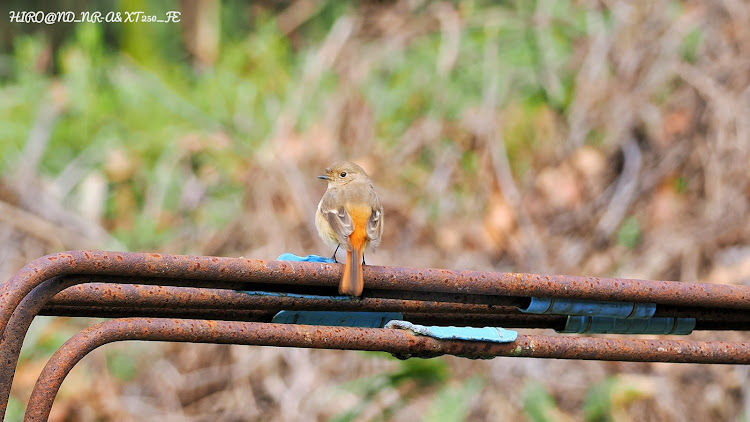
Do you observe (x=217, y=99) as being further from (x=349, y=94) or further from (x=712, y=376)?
(x=712, y=376)

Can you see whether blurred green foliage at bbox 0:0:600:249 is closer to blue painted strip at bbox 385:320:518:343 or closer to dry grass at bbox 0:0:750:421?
dry grass at bbox 0:0:750:421

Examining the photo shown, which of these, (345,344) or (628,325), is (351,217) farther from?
(345,344)

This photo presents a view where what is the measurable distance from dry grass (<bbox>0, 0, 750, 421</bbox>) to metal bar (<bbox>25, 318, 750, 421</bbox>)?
3.21 meters

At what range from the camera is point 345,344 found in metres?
1.60

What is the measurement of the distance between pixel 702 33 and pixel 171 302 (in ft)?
20.7

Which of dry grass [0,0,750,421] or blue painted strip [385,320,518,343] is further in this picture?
dry grass [0,0,750,421]

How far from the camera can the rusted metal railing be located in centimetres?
137

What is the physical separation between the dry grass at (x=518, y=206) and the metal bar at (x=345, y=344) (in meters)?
3.21

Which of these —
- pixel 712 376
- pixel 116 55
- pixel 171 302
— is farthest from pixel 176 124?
pixel 171 302

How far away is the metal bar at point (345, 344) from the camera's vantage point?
4.50 ft

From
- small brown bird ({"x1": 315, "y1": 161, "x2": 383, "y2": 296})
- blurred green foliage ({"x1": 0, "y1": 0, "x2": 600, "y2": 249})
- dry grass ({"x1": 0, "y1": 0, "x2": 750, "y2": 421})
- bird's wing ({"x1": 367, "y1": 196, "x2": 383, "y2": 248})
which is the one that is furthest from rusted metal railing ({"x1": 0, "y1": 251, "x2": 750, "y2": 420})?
blurred green foliage ({"x1": 0, "y1": 0, "x2": 600, "y2": 249})

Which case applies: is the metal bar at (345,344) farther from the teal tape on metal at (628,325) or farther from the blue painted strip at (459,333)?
the teal tape on metal at (628,325)

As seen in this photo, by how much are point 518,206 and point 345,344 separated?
4812 millimetres

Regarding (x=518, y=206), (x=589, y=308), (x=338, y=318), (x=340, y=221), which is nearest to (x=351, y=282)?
(x=338, y=318)
